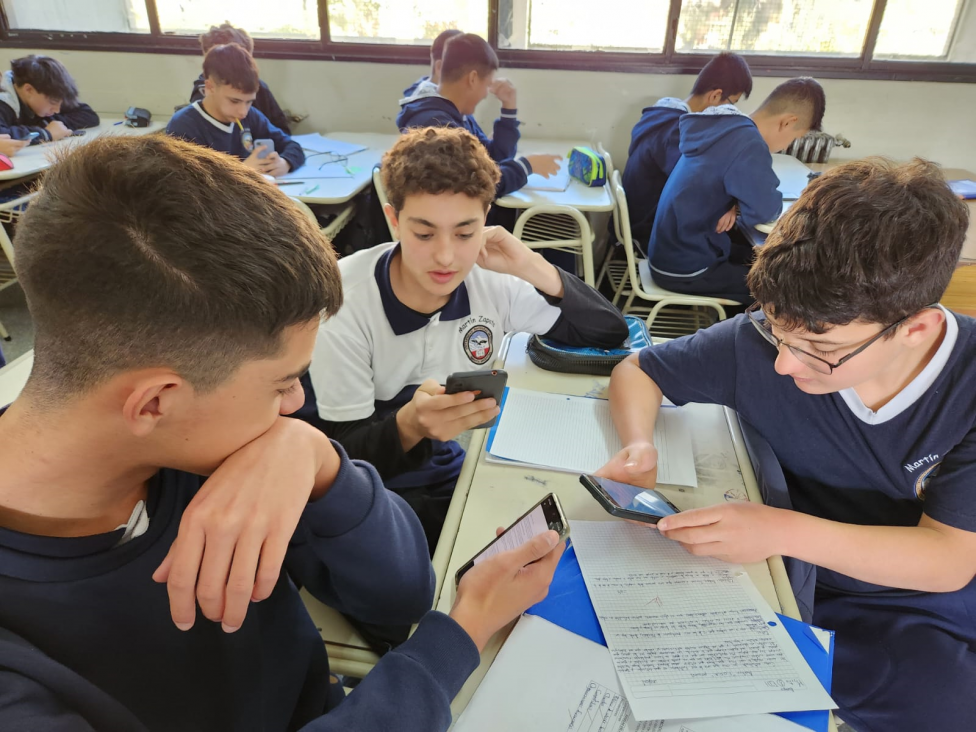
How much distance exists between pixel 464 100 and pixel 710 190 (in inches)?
49.2

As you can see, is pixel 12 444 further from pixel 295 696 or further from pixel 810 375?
pixel 810 375

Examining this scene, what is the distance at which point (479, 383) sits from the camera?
970 millimetres

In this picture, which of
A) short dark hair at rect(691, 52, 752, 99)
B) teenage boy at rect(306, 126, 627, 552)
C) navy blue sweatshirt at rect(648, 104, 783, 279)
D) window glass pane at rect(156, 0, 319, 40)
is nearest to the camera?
teenage boy at rect(306, 126, 627, 552)

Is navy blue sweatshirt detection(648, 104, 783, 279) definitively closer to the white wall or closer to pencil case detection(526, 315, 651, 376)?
the white wall

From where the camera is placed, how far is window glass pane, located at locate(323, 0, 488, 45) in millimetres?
3426

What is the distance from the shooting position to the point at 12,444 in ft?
1.84

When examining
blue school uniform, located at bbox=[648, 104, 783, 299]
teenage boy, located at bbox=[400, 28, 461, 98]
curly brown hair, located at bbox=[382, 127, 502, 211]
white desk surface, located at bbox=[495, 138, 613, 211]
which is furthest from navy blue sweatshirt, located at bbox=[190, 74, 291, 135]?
curly brown hair, located at bbox=[382, 127, 502, 211]

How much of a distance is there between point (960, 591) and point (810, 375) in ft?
1.38

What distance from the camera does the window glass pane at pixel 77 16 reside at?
3631 mm

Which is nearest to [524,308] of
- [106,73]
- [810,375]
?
[810,375]

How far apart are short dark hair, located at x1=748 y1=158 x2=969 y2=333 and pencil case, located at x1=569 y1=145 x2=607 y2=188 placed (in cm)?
198

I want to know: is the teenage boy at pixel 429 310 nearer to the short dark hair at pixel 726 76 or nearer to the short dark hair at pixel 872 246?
the short dark hair at pixel 872 246

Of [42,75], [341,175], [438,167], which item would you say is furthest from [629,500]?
[42,75]

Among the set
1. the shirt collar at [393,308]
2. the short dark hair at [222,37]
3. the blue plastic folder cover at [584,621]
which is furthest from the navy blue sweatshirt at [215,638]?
the short dark hair at [222,37]
